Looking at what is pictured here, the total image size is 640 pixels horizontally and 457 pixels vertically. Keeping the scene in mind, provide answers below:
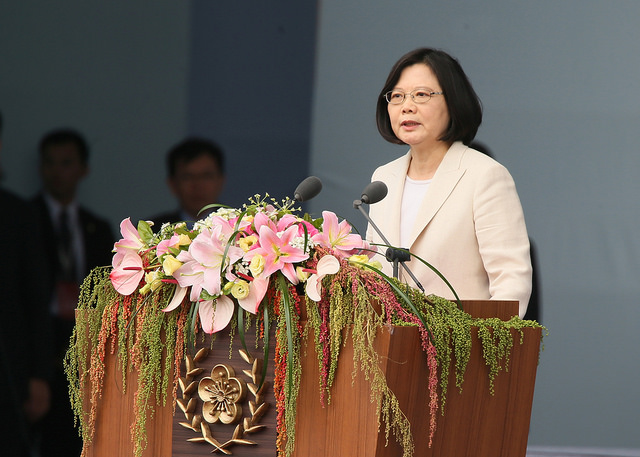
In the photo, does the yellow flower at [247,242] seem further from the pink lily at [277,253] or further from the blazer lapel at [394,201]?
the blazer lapel at [394,201]

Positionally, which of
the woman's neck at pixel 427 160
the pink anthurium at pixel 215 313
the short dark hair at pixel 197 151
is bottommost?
the pink anthurium at pixel 215 313

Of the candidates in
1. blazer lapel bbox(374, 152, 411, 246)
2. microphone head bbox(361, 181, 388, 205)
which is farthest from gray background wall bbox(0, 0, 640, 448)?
microphone head bbox(361, 181, 388, 205)

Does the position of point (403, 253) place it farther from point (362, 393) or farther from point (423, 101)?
point (423, 101)

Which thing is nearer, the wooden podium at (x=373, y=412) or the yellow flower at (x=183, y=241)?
the wooden podium at (x=373, y=412)

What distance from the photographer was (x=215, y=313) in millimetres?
1735

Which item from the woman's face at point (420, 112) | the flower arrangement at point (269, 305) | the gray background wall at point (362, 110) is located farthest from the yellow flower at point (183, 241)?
the gray background wall at point (362, 110)

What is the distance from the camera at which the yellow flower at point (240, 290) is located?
170cm

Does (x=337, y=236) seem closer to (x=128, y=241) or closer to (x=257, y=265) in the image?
(x=257, y=265)

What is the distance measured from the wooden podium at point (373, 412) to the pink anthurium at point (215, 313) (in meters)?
0.05

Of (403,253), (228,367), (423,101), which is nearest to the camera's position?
(228,367)

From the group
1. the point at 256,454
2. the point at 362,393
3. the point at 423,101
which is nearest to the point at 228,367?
the point at 256,454

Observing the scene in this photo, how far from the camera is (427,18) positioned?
4352 mm

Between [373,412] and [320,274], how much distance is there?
0.28m

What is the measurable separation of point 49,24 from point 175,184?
3.39ft
